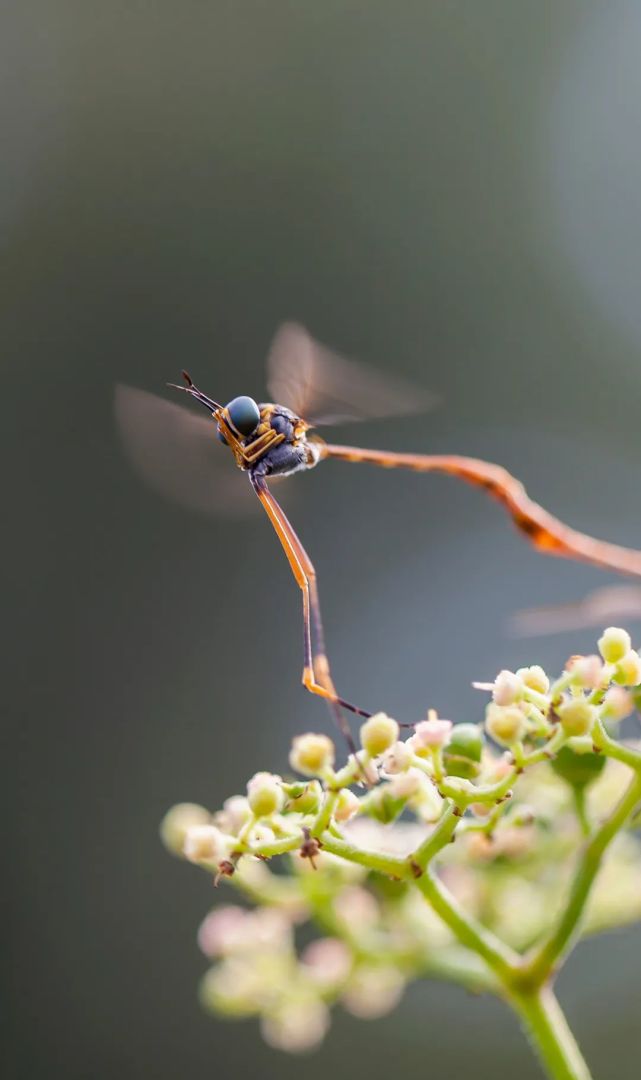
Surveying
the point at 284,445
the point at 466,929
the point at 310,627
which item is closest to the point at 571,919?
the point at 466,929

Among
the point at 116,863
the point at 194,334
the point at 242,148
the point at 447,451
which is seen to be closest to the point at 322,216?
the point at 242,148

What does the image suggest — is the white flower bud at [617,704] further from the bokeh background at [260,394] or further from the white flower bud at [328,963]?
the bokeh background at [260,394]

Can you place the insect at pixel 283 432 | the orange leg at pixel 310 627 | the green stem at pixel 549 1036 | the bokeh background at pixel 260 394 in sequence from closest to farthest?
the green stem at pixel 549 1036
the orange leg at pixel 310 627
the insect at pixel 283 432
the bokeh background at pixel 260 394

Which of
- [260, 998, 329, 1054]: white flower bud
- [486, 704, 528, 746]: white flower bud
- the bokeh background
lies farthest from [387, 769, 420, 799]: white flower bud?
the bokeh background

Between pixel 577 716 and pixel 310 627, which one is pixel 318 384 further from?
pixel 577 716

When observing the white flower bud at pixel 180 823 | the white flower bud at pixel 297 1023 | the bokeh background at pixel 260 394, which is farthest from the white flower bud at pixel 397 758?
the bokeh background at pixel 260 394

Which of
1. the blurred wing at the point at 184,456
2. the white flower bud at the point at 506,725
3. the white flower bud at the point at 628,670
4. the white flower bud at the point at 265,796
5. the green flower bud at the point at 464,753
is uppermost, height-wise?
the blurred wing at the point at 184,456
